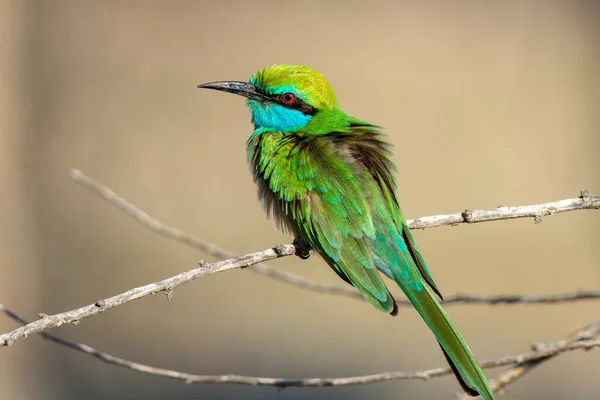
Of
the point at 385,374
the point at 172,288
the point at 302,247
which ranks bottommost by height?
the point at 385,374

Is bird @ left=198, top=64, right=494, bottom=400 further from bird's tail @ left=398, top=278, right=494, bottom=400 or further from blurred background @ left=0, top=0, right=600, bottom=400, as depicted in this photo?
blurred background @ left=0, top=0, right=600, bottom=400

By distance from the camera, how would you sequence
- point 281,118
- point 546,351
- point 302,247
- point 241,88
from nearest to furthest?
point 546,351 → point 302,247 → point 281,118 → point 241,88

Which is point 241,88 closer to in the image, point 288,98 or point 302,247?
point 288,98

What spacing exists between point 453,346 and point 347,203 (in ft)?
1.78

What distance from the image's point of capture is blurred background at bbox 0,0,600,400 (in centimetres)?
553

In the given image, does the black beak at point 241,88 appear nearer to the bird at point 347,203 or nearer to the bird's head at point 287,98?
the bird's head at point 287,98

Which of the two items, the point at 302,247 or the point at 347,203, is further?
the point at 302,247

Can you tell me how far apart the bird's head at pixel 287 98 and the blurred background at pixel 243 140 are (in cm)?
256

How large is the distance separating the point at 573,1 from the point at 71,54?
3459 millimetres

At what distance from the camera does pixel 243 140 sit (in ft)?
18.6

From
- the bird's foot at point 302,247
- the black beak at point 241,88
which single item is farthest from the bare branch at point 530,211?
the black beak at point 241,88

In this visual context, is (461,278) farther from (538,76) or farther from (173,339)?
(173,339)

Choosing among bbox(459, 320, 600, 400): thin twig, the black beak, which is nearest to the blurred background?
the black beak

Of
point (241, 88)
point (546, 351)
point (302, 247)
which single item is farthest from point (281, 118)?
→ point (546, 351)
